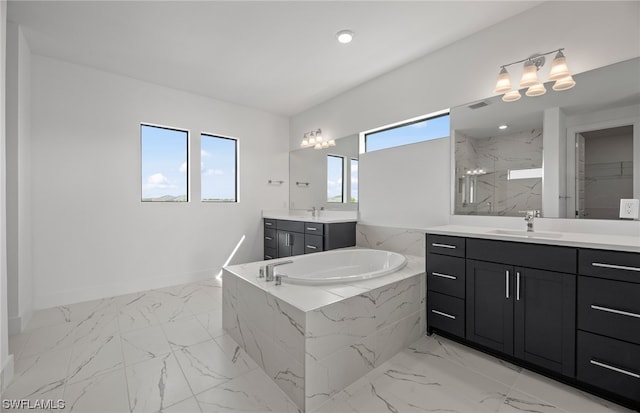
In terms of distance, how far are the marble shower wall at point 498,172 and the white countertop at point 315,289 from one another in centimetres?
86

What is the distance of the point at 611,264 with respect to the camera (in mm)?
1496

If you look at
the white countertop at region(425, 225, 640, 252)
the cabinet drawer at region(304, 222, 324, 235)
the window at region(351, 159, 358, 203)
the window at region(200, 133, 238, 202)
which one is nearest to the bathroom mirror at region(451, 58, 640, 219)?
the white countertop at region(425, 225, 640, 252)

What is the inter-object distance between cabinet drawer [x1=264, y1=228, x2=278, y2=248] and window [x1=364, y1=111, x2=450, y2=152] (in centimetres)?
190

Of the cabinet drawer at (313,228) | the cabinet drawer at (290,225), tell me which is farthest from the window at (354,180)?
the cabinet drawer at (290,225)

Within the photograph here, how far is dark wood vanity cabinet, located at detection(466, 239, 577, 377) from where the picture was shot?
1.64m

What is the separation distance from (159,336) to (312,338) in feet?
5.03

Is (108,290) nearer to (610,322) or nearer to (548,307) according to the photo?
(548,307)

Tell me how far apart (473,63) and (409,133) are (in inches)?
33.3

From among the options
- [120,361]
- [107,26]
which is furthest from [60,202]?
[120,361]

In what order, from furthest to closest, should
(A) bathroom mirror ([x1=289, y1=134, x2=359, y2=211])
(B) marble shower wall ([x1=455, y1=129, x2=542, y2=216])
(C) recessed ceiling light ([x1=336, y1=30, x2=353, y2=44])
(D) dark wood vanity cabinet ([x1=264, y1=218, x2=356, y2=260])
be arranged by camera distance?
(A) bathroom mirror ([x1=289, y1=134, x2=359, y2=211]), (D) dark wood vanity cabinet ([x1=264, y1=218, x2=356, y2=260]), (C) recessed ceiling light ([x1=336, y1=30, x2=353, y2=44]), (B) marble shower wall ([x1=455, y1=129, x2=542, y2=216])

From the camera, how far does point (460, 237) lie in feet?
6.91

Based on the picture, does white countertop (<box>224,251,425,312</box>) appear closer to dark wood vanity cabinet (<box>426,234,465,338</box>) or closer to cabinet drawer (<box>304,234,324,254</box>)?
dark wood vanity cabinet (<box>426,234,465,338</box>)

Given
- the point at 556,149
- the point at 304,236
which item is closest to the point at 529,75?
the point at 556,149

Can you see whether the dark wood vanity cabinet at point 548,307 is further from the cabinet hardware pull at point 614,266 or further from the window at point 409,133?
the window at point 409,133
